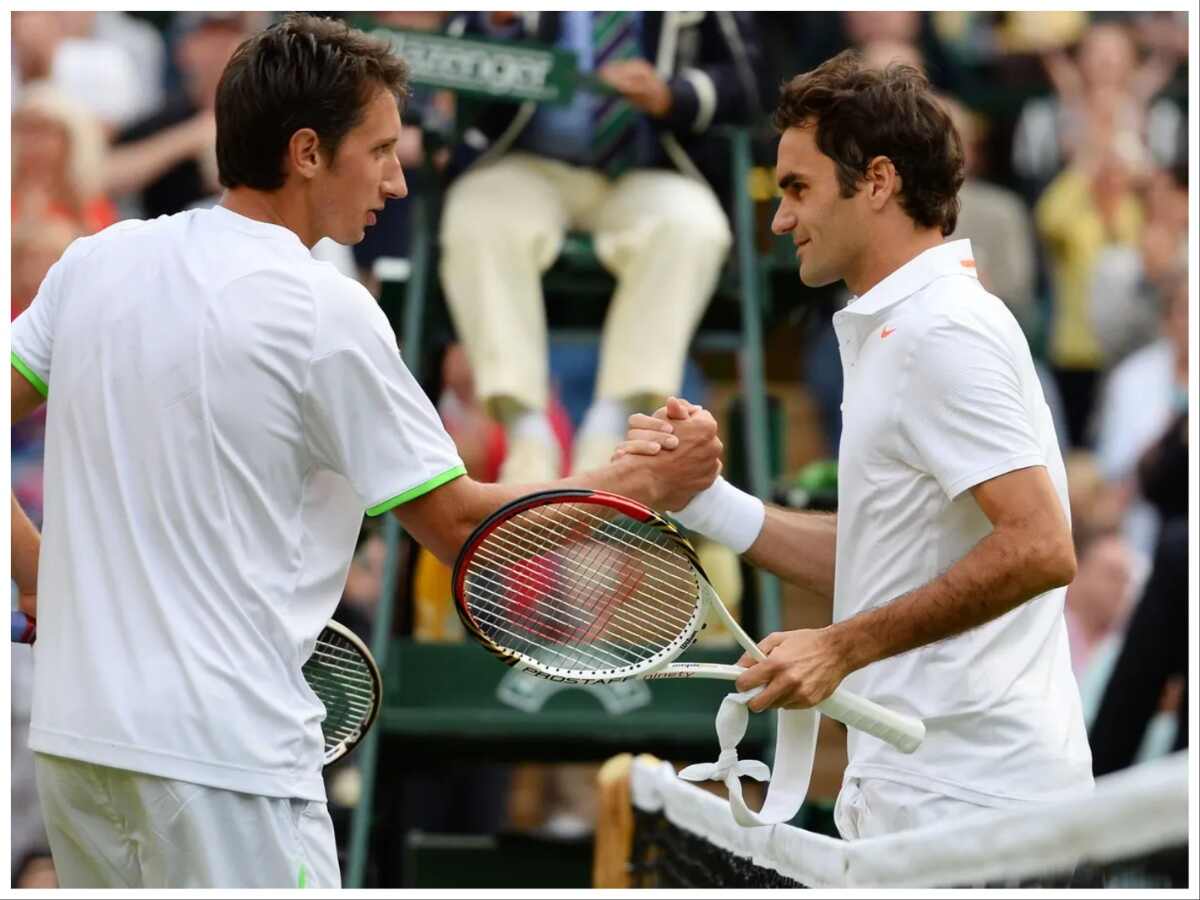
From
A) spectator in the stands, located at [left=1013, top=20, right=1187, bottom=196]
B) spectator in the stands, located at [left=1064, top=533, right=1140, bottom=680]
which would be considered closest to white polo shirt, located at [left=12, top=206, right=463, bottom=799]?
spectator in the stands, located at [left=1064, top=533, right=1140, bottom=680]

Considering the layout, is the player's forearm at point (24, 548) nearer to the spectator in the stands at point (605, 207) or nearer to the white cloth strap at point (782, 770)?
the white cloth strap at point (782, 770)

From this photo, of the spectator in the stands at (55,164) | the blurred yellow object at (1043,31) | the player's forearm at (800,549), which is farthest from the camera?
the blurred yellow object at (1043,31)

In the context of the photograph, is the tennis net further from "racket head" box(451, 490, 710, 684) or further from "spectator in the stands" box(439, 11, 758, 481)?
"spectator in the stands" box(439, 11, 758, 481)

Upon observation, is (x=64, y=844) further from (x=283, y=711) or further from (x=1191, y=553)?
(x=1191, y=553)

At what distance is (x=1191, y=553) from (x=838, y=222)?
2.82 metres

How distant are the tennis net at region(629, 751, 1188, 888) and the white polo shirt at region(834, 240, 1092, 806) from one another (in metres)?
0.18

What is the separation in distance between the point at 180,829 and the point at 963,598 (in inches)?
45.4

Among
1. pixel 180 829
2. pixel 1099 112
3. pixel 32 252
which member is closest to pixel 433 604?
pixel 32 252

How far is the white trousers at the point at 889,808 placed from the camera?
3246mm

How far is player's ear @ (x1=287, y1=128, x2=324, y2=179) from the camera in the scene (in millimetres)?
3145

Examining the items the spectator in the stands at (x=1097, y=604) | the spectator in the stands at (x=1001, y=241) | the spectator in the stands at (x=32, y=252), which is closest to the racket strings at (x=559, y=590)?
the spectator in the stands at (x=32, y=252)

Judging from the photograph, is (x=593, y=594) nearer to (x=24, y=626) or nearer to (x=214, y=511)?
(x=214, y=511)

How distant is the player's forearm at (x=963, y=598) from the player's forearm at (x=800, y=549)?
589mm

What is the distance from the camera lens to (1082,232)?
868cm
